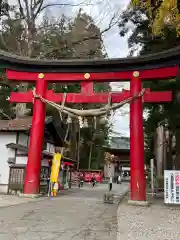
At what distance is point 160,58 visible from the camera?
40.4ft

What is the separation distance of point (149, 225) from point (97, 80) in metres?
7.76

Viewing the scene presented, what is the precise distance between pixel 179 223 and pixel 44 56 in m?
20.3

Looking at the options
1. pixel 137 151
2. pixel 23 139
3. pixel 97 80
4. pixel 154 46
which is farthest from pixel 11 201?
pixel 154 46

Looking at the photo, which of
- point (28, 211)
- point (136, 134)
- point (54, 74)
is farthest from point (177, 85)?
point (28, 211)

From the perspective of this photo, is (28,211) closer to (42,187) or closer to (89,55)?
(42,187)

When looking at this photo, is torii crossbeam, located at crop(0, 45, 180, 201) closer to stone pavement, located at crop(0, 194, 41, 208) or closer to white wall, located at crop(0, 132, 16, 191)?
stone pavement, located at crop(0, 194, 41, 208)

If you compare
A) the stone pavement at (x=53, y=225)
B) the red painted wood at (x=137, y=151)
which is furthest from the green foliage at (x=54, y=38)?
the stone pavement at (x=53, y=225)

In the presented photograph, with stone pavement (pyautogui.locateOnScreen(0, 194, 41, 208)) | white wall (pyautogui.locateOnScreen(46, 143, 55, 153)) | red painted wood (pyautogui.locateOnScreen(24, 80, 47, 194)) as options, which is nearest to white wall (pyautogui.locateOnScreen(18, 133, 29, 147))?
white wall (pyautogui.locateOnScreen(46, 143, 55, 153))

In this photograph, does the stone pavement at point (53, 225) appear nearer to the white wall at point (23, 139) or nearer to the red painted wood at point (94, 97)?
the red painted wood at point (94, 97)

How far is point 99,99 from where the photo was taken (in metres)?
13.0

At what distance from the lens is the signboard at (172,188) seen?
1101 centimetres

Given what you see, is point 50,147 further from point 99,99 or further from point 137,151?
point 137,151

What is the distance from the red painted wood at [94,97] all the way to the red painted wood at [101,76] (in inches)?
27.0

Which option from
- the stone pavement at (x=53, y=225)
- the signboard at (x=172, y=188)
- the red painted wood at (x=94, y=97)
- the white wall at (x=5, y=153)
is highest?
the red painted wood at (x=94, y=97)
